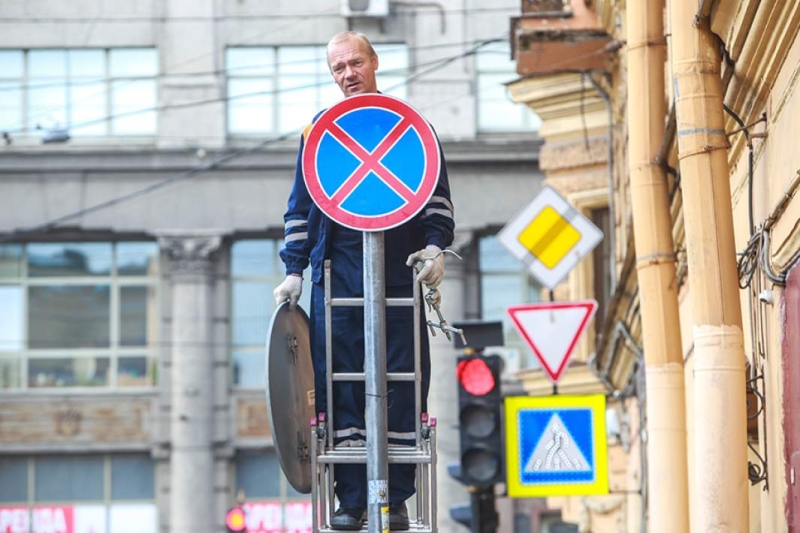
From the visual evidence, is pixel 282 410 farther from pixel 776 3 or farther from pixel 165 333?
pixel 165 333

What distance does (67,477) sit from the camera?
104ft

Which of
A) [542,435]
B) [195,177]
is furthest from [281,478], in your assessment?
[542,435]

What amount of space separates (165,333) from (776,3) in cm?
2647

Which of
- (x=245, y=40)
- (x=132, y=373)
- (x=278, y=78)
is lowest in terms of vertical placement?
(x=132, y=373)

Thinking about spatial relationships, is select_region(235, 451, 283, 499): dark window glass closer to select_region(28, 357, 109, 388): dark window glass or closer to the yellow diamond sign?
select_region(28, 357, 109, 388): dark window glass

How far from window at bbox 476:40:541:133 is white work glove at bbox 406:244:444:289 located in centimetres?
2541

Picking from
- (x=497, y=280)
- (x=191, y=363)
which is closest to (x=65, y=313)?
(x=191, y=363)

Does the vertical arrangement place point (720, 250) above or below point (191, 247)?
below

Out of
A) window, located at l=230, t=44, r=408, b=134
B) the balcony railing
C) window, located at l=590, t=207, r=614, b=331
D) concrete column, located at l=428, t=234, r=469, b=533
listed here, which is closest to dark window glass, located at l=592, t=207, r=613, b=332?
window, located at l=590, t=207, r=614, b=331

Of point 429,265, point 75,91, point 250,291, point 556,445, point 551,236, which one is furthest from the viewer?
point 250,291

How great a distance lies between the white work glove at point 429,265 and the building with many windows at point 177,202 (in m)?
25.0

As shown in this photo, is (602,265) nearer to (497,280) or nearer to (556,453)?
(556,453)

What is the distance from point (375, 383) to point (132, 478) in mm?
26486

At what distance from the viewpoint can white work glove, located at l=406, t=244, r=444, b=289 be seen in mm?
6066
